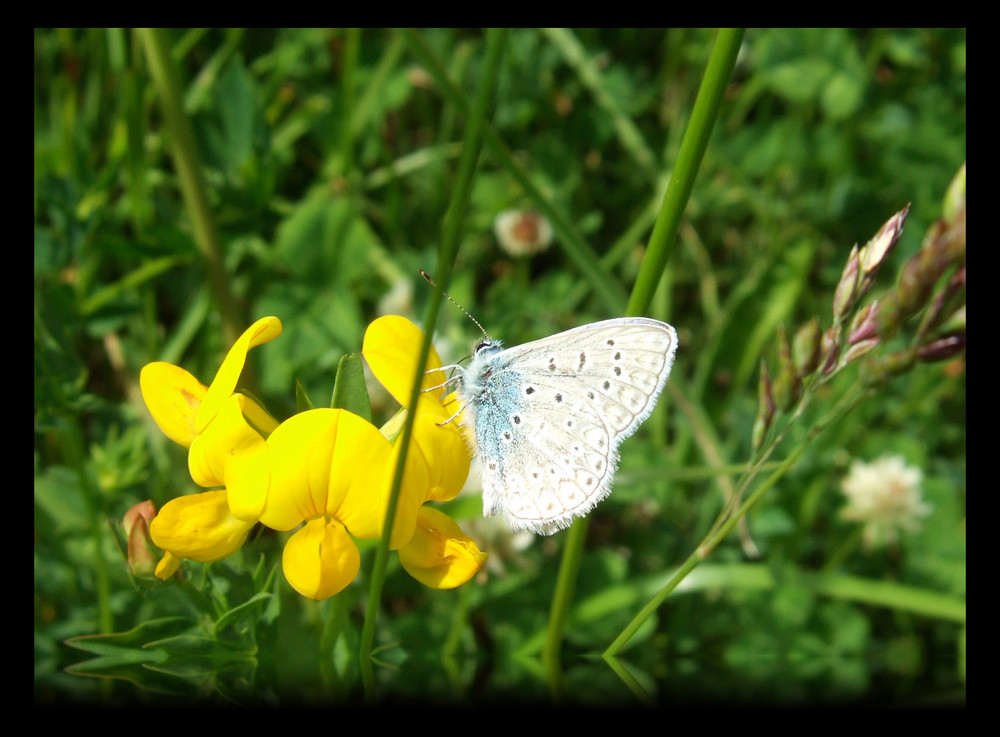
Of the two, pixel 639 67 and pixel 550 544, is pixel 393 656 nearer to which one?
pixel 550 544

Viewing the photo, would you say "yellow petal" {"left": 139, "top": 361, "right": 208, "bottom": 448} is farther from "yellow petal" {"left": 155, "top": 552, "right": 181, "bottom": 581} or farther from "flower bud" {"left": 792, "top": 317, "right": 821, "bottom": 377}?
"flower bud" {"left": 792, "top": 317, "right": 821, "bottom": 377}

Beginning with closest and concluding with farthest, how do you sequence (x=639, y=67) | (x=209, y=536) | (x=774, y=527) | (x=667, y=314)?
(x=209, y=536) → (x=774, y=527) → (x=667, y=314) → (x=639, y=67)

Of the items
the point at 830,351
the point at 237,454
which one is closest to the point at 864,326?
the point at 830,351

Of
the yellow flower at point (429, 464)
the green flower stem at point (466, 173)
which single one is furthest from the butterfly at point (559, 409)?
the green flower stem at point (466, 173)

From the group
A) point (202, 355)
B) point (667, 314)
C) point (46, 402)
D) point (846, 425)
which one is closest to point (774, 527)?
point (846, 425)

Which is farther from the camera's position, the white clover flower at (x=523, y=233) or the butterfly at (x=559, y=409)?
the white clover flower at (x=523, y=233)

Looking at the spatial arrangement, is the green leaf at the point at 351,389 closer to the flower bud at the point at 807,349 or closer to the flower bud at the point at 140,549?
the flower bud at the point at 140,549
